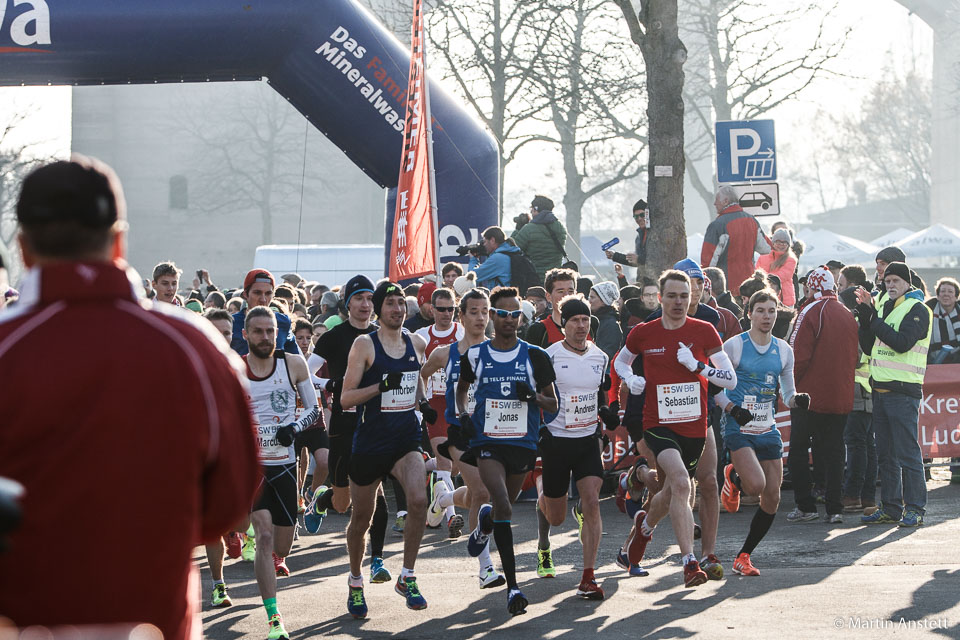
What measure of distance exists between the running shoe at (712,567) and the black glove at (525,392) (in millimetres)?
1666

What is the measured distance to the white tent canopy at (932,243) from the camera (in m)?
37.4

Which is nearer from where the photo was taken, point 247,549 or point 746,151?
point 247,549

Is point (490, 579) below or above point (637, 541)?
below

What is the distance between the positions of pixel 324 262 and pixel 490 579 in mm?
31550

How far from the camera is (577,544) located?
11039 mm

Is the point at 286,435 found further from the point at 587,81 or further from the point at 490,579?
the point at 587,81

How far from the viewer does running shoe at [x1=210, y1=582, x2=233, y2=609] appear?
338 inches

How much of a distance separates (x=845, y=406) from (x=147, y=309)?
970 cm

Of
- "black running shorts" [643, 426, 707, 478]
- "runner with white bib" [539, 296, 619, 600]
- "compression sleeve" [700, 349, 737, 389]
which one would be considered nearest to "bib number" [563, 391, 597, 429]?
"runner with white bib" [539, 296, 619, 600]

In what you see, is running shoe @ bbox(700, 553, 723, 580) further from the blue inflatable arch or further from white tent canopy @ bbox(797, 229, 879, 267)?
white tent canopy @ bbox(797, 229, 879, 267)

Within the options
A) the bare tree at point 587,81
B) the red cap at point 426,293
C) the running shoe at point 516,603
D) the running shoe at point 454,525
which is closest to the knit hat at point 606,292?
the red cap at point 426,293

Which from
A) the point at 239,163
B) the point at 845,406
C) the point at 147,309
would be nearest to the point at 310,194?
the point at 239,163

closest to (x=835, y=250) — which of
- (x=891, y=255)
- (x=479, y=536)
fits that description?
(x=891, y=255)

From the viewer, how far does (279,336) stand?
31.8 feet
